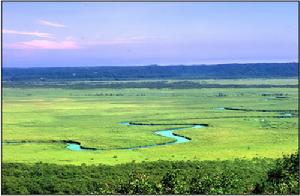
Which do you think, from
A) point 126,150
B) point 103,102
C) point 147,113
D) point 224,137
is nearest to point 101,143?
point 126,150

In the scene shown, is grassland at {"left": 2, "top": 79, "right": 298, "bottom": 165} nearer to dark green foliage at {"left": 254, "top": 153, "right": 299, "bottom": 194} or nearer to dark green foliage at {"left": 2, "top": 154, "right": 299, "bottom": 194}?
dark green foliage at {"left": 2, "top": 154, "right": 299, "bottom": 194}

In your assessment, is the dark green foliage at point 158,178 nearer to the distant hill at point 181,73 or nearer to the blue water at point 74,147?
the blue water at point 74,147

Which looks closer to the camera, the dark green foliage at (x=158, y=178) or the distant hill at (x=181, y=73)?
the dark green foliage at (x=158, y=178)

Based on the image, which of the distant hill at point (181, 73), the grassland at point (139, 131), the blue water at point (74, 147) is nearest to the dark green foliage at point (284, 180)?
the grassland at point (139, 131)

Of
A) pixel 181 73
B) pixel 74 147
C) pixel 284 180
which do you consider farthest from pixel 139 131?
pixel 181 73

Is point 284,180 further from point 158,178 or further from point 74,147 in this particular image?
point 74,147

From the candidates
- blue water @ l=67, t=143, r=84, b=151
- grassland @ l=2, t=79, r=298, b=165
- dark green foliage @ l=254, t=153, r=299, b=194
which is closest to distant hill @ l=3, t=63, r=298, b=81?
grassland @ l=2, t=79, r=298, b=165
